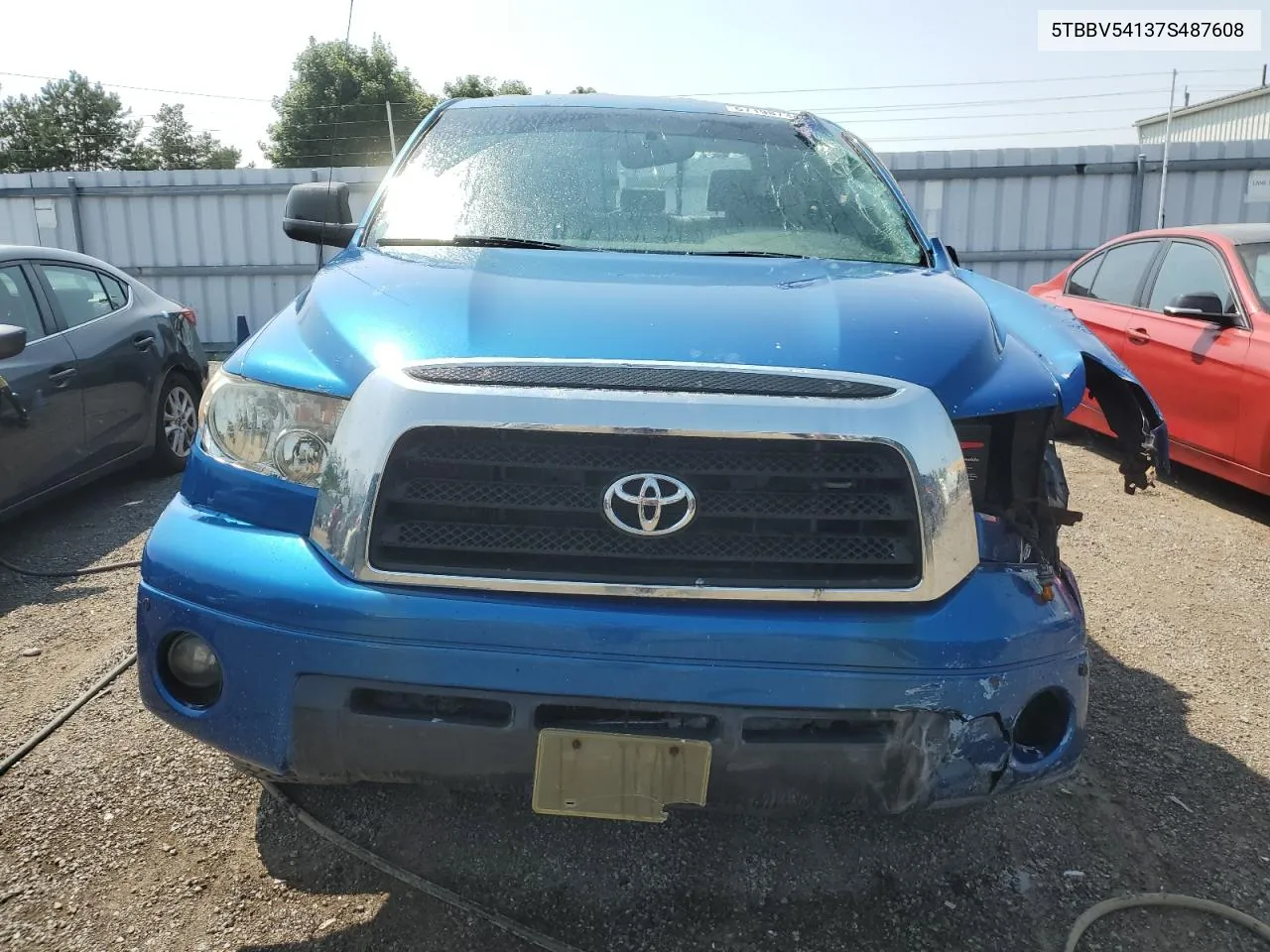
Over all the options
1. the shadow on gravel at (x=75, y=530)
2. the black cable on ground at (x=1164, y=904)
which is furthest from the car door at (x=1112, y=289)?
the shadow on gravel at (x=75, y=530)

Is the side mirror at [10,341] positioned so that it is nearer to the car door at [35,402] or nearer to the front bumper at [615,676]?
the car door at [35,402]

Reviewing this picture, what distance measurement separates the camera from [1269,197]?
Answer: 39.2 ft

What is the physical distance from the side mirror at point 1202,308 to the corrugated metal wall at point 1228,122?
56.6 ft

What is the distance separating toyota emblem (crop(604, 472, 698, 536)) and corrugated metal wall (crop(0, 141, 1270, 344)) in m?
10.6

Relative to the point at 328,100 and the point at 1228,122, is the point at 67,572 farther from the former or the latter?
the point at 328,100

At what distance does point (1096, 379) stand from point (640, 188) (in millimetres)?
1363

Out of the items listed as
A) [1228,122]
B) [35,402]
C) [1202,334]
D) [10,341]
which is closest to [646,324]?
[10,341]

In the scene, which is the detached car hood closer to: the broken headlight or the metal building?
the broken headlight

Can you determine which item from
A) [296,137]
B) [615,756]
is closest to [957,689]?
[615,756]

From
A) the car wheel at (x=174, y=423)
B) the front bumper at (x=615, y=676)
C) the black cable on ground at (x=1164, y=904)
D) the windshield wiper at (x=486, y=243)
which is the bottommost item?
the black cable on ground at (x=1164, y=904)

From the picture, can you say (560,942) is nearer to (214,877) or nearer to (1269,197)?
(214,877)

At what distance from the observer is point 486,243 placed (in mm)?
2578

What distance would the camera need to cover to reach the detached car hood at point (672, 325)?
6.02 feet

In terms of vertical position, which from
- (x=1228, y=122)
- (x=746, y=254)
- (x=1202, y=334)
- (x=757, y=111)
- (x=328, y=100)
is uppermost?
(x=328, y=100)
